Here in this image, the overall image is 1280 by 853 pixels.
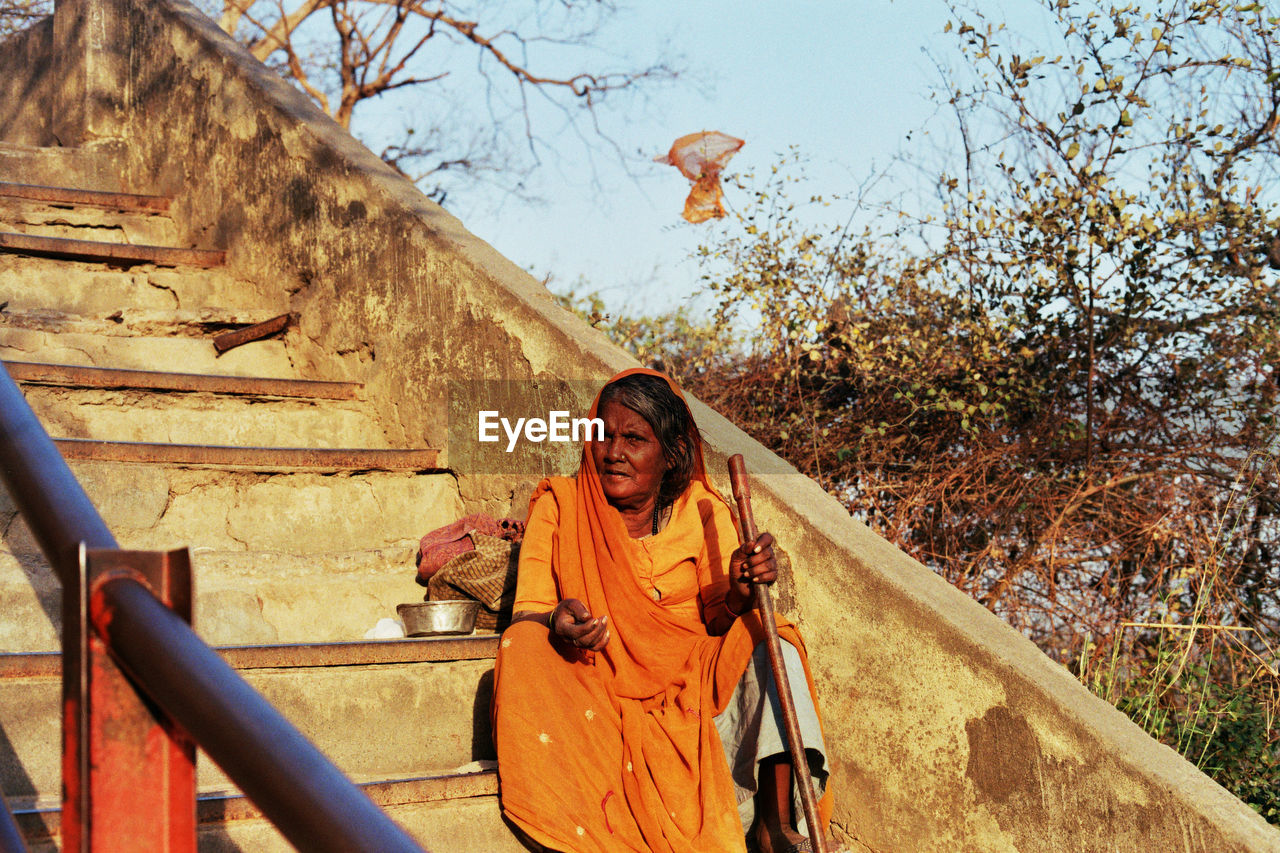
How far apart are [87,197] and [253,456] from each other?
9.19 ft

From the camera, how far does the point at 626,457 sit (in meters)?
3.63

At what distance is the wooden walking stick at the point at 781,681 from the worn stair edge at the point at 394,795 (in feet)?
2.50

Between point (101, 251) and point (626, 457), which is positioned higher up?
point (101, 251)

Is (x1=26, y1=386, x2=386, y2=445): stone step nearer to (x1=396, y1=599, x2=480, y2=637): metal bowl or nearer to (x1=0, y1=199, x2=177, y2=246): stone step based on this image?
(x1=396, y1=599, x2=480, y2=637): metal bowl

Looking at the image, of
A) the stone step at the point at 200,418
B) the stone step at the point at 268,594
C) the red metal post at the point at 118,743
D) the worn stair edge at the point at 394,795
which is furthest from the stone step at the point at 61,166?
the red metal post at the point at 118,743

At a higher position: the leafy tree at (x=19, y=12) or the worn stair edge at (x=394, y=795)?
the leafy tree at (x=19, y=12)

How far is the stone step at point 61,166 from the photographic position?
645 centimetres

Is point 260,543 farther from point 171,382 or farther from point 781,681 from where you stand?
point 781,681

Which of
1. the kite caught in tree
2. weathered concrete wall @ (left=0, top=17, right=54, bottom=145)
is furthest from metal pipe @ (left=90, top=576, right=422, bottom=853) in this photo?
weathered concrete wall @ (left=0, top=17, right=54, bottom=145)

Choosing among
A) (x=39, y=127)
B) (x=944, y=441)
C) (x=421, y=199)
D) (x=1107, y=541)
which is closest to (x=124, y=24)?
(x=39, y=127)

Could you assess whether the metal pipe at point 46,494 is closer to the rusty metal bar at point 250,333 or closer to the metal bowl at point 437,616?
the metal bowl at point 437,616

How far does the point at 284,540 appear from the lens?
4176 millimetres

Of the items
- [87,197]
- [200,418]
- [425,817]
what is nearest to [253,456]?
[200,418]

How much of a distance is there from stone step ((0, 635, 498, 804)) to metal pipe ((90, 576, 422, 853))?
2050 millimetres
